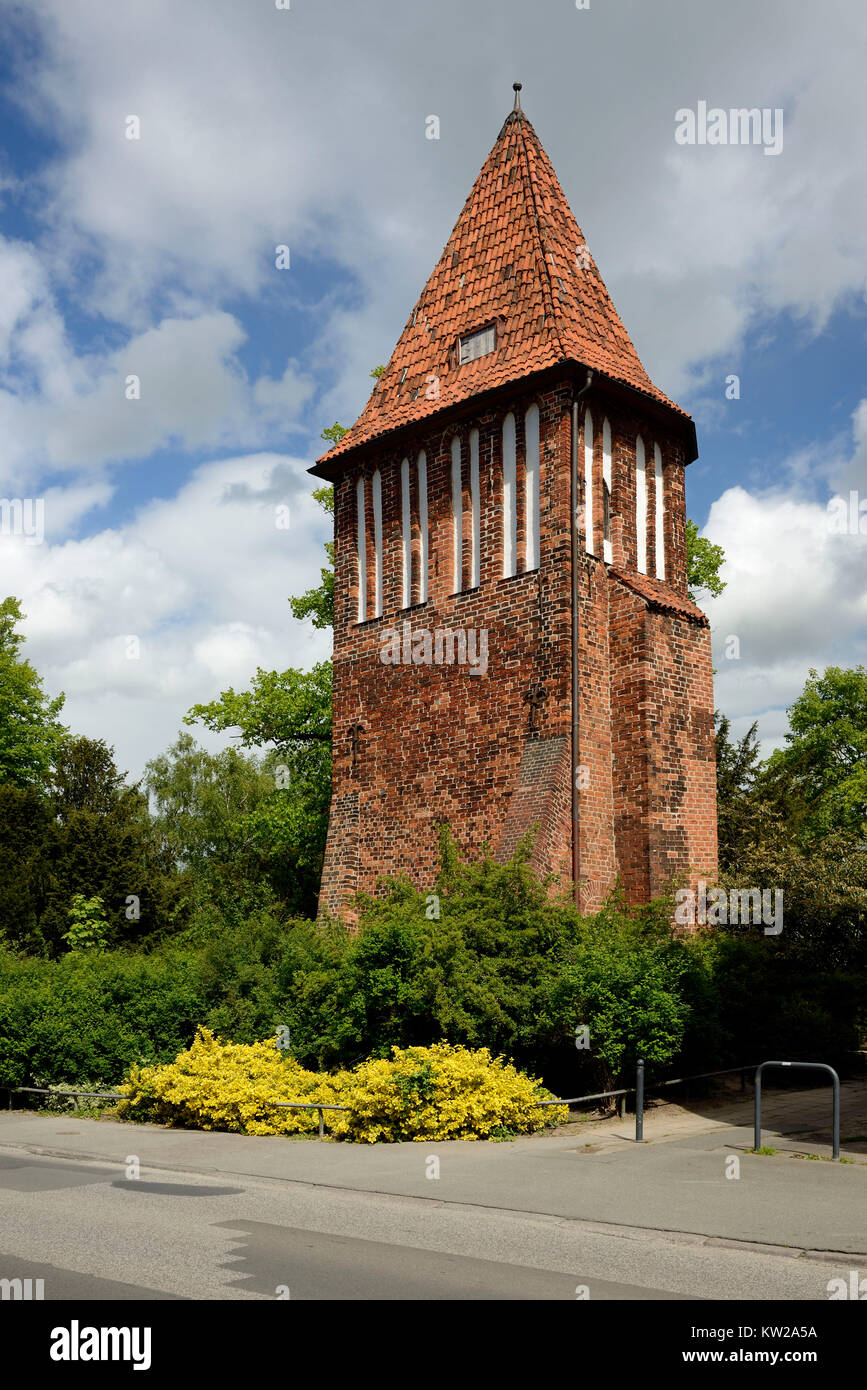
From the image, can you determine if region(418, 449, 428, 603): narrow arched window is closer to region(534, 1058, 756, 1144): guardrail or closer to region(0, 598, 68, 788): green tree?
region(534, 1058, 756, 1144): guardrail

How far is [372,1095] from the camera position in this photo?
1229cm

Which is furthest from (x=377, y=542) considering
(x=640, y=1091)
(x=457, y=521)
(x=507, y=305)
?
(x=640, y=1091)

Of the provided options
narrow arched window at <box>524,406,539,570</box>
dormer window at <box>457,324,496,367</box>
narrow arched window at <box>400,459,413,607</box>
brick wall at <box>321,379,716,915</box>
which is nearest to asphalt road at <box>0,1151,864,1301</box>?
brick wall at <box>321,379,716,915</box>

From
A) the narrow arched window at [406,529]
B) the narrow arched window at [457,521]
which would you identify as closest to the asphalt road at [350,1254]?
the narrow arched window at [457,521]

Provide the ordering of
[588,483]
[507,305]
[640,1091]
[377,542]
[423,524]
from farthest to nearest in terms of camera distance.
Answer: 1. [377,542]
2. [507,305]
3. [423,524]
4. [588,483]
5. [640,1091]

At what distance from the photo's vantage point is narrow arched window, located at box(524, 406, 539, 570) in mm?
17391

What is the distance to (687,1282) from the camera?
635 centimetres

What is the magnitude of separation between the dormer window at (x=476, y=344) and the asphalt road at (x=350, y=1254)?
46.0ft

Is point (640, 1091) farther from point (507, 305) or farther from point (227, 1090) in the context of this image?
point (507, 305)

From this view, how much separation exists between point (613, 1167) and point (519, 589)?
9351mm

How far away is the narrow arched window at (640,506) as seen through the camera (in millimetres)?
18453

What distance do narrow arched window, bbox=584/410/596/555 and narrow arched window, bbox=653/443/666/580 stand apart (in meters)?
1.76

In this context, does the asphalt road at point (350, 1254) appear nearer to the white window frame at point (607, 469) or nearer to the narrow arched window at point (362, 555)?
the white window frame at point (607, 469)
